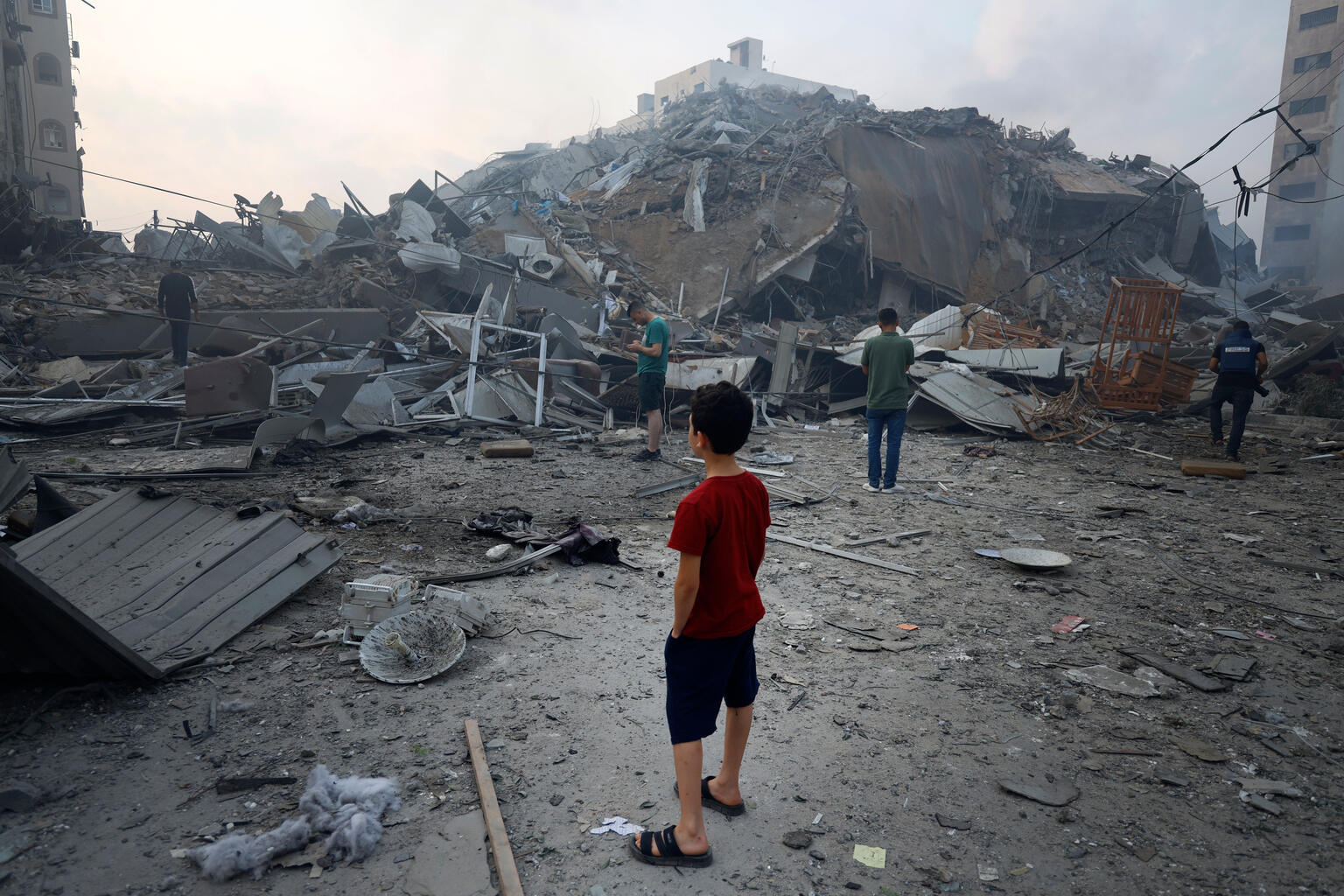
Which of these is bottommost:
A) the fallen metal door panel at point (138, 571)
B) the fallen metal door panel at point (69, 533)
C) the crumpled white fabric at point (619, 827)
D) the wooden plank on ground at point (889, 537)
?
the crumpled white fabric at point (619, 827)

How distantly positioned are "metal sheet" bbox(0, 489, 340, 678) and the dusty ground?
14 centimetres

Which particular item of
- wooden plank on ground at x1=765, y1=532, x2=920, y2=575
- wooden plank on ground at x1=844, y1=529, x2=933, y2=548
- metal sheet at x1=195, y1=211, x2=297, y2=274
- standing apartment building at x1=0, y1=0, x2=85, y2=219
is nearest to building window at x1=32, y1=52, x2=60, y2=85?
standing apartment building at x1=0, y1=0, x2=85, y2=219

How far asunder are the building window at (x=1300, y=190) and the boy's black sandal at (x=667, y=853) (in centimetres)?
4324

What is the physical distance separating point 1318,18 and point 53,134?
5425 cm

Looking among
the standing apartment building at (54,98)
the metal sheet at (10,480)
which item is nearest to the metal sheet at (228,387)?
the metal sheet at (10,480)

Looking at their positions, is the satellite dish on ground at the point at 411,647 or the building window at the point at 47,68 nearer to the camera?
the satellite dish on ground at the point at 411,647

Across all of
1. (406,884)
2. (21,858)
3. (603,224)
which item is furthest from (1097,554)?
(603,224)

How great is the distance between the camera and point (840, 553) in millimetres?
4941

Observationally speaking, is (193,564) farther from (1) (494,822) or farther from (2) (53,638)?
(1) (494,822)

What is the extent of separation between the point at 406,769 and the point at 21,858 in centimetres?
100

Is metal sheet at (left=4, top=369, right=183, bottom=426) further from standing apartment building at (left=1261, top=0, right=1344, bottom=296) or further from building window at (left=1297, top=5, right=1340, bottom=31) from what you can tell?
building window at (left=1297, top=5, right=1340, bottom=31)

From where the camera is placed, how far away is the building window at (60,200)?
27.8 metres

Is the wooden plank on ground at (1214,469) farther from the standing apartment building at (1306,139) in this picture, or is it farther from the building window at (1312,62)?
the building window at (1312,62)

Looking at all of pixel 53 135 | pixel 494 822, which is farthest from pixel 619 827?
pixel 53 135
